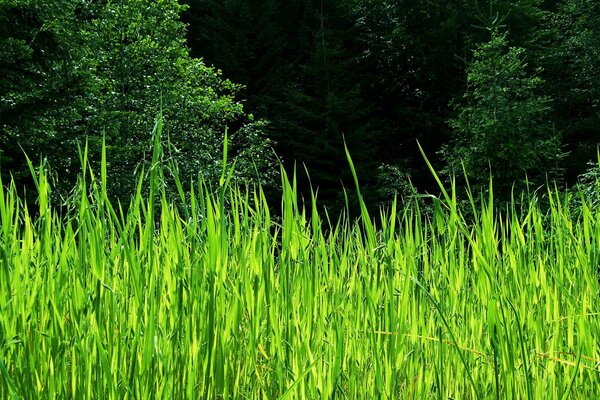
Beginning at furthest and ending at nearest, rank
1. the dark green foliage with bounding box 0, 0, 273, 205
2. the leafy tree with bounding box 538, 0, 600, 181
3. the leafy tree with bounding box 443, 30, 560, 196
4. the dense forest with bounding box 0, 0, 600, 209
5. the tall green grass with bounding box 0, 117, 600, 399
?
the leafy tree with bounding box 538, 0, 600, 181 < the leafy tree with bounding box 443, 30, 560, 196 < the dense forest with bounding box 0, 0, 600, 209 < the dark green foliage with bounding box 0, 0, 273, 205 < the tall green grass with bounding box 0, 117, 600, 399

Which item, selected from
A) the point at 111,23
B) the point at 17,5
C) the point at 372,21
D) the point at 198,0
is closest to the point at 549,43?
the point at 372,21

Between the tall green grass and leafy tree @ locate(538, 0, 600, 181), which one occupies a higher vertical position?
leafy tree @ locate(538, 0, 600, 181)

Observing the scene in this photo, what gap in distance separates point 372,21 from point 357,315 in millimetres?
25756

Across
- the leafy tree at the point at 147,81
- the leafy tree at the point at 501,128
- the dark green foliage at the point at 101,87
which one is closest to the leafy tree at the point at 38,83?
the dark green foliage at the point at 101,87

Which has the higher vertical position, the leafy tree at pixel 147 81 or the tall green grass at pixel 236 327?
the leafy tree at pixel 147 81

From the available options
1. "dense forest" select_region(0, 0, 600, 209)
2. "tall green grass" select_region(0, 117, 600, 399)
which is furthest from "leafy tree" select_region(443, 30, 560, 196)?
"tall green grass" select_region(0, 117, 600, 399)

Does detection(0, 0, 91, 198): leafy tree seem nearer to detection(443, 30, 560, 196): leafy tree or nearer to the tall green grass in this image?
detection(443, 30, 560, 196): leafy tree

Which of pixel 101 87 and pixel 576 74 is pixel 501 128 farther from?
pixel 101 87

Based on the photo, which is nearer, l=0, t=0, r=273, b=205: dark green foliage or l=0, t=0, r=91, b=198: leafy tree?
l=0, t=0, r=91, b=198: leafy tree

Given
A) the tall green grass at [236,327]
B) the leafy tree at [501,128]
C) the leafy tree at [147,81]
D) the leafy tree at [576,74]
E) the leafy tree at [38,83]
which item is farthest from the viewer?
the leafy tree at [576,74]

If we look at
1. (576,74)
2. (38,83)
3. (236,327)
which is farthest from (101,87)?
(576,74)

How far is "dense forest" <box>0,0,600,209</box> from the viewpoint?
37.2 feet

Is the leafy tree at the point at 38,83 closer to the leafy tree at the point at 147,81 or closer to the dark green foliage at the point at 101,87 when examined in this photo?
the dark green foliage at the point at 101,87

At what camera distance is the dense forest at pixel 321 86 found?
447 inches
